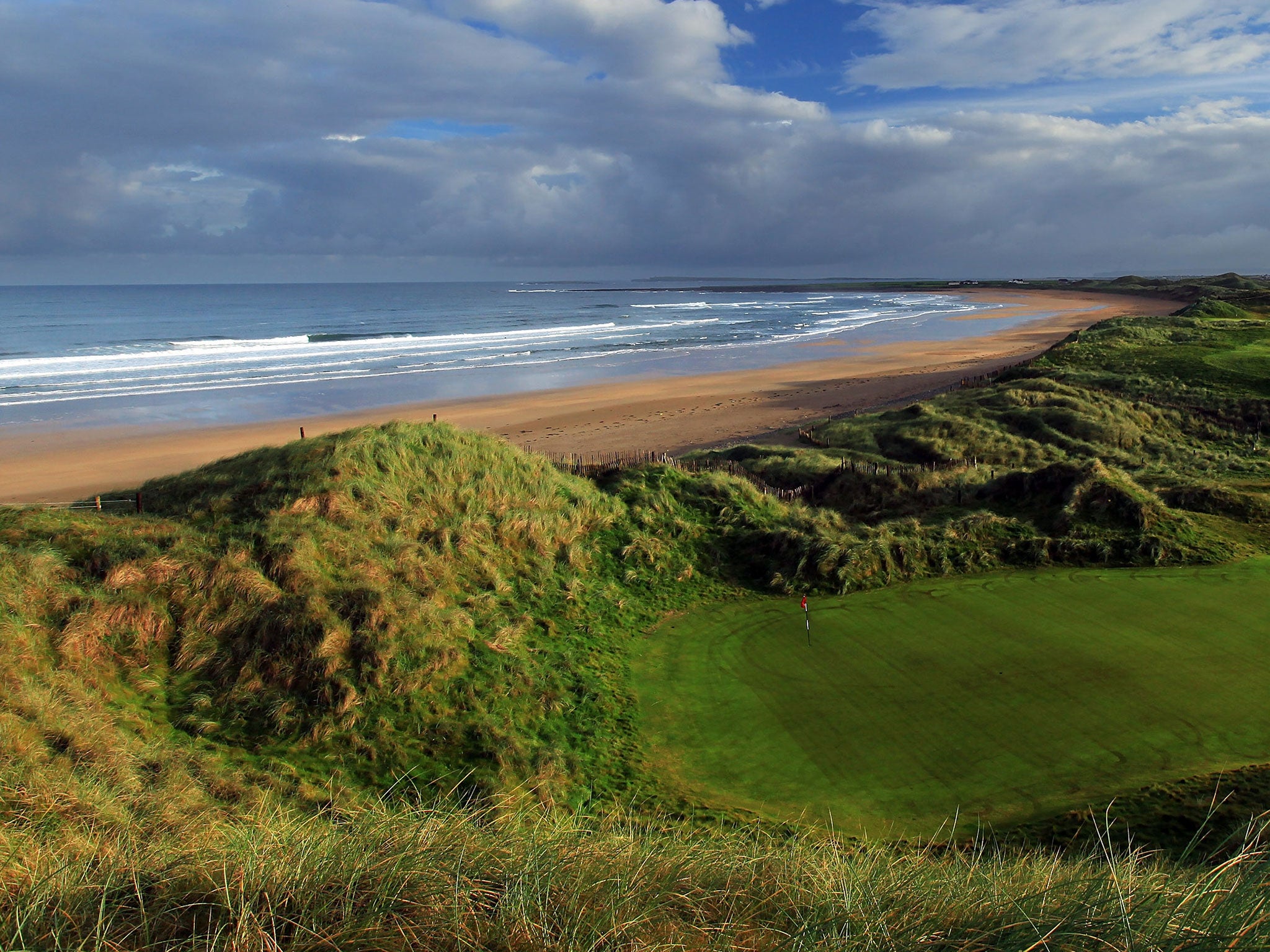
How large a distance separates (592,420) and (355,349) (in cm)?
3493

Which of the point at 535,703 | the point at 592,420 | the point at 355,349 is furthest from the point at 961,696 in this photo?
the point at 355,349

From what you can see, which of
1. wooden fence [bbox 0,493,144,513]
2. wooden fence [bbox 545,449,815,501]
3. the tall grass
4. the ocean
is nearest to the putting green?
the tall grass

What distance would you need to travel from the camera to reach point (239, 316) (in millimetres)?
98938

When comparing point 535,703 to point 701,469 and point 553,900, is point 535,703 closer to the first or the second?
point 553,900

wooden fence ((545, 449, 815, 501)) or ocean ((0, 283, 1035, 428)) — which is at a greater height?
ocean ((0, 283, 1035, 428))

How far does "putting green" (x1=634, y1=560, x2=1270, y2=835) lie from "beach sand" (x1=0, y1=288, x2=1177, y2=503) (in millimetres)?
16938

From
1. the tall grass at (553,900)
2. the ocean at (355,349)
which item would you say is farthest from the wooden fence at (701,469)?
the ocean at (355,349)

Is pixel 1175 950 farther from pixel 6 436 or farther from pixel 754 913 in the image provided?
pixel 6 436

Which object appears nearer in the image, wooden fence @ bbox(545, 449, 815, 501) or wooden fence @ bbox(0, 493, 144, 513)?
wooden fence @ bbox(0, 493, 144, 513)

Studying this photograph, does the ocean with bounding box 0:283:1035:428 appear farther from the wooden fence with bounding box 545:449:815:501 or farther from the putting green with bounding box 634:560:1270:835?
the putting green with bounding box 634:560:1270:835

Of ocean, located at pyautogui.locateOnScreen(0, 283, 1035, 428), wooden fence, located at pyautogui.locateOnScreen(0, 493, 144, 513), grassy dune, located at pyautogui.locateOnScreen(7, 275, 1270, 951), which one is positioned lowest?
grassy dune, located at pyautogui.locateOnScreen(7, 275, 1270, 951)

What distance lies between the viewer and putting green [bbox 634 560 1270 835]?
25.9 ft

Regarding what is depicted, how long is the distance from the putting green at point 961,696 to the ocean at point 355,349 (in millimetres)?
29559

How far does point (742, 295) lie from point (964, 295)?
55252mm
